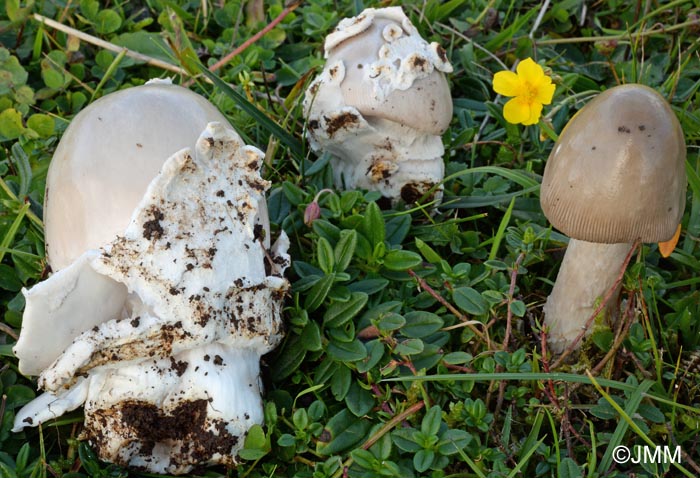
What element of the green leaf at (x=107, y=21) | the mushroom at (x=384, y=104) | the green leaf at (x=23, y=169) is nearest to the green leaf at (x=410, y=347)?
the mushroom at (x=384, y=104)

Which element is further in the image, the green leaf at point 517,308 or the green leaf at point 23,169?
the green leaf at point 23,169

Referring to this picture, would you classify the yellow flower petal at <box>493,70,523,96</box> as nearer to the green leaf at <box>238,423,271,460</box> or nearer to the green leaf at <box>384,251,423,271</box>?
the green leaf at <box>384,251,423,271</box>

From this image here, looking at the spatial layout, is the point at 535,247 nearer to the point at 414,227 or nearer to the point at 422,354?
the point at 414,227

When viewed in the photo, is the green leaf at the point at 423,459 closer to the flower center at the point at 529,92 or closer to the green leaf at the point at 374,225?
the green leaf at the point at 374,225

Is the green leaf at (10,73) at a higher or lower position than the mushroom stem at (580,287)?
higher

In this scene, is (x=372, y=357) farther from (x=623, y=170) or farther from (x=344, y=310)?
(x=623, y=170)

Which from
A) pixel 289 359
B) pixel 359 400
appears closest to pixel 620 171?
pixel 359 400
